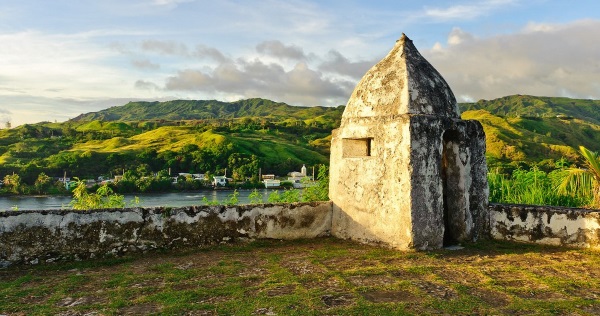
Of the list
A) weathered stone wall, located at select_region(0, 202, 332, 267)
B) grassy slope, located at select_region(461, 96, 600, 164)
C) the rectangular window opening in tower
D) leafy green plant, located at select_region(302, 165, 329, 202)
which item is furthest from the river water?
weathered stone wall, located at select_region(0, 202, 332, 267)

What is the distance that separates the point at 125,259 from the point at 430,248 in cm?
Result: 354

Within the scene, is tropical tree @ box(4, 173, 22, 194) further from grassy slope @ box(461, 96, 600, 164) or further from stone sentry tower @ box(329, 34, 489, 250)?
stone sentry tower @ box(329, 34, 489, 250)

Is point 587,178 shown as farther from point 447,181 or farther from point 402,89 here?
point 402,89

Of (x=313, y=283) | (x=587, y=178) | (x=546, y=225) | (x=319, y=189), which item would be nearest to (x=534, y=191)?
(x=587, y=178)

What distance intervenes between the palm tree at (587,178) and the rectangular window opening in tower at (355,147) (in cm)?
361

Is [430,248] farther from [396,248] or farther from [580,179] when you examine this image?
[580,179]

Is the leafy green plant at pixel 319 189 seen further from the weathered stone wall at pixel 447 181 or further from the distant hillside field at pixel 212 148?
the distant hillside field at pixel 212 148

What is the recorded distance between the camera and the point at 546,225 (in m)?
6.12

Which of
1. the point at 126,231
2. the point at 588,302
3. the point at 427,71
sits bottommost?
the point at 588,302

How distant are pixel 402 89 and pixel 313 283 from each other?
2849 mm

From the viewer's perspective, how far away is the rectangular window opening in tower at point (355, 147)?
6375mm

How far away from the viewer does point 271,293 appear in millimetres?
3973

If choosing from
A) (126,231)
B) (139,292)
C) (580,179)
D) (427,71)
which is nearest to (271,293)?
(139,292)

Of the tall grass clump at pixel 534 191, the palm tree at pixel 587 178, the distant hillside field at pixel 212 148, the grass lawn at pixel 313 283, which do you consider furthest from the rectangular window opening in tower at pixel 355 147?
the distant hillside field at pixel 212 148
